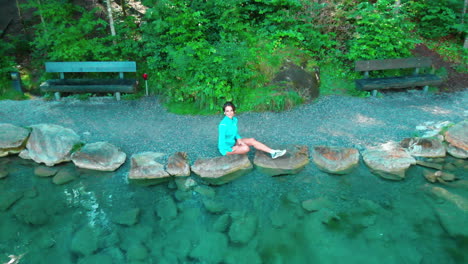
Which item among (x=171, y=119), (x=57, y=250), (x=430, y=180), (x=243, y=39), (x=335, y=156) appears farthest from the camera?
(x=243, y=39)

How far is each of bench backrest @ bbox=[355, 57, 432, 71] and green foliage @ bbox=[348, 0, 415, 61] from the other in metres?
0.32

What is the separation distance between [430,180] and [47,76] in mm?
10598

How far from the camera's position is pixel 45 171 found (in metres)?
6.82

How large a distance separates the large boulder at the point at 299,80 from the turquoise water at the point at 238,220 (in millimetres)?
3171

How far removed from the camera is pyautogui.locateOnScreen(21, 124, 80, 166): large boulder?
275 inches

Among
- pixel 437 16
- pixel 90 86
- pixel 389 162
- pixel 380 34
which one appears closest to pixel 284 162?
pixel 389 162

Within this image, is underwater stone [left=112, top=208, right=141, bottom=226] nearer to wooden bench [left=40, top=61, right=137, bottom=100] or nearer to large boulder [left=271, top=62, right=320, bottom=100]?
wooden bench [left=40, top=61, right=137, bottom=100]

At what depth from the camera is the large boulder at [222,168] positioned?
653 centimetres

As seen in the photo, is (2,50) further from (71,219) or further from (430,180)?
(430,180)

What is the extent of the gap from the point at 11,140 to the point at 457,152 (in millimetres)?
9290

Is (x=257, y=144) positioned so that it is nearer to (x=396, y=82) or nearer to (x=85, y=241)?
(x=85, y=241)

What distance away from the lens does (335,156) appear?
6.76 meters

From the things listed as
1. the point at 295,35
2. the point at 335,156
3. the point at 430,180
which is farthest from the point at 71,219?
the point at 295,35

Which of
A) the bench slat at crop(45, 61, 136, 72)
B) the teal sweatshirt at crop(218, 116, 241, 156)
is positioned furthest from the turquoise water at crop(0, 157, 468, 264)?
the bench slat at crop(45, 61, 136, 72)
